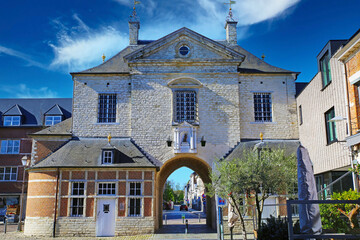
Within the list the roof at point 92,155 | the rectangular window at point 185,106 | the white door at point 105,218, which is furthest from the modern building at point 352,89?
the white door at point 105,218

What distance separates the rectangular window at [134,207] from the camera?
2072 centimetres

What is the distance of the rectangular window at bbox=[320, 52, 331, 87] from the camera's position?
1719 cm

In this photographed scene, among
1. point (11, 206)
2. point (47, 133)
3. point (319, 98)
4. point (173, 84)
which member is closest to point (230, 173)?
point (319, 98)

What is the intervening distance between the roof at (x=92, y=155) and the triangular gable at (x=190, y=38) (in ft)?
17.3

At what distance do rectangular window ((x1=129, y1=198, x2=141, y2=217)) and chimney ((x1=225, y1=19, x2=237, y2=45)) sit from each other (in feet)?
42.5

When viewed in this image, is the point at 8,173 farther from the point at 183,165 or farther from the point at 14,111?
the point at 183,165

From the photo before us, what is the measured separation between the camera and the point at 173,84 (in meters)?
23.5

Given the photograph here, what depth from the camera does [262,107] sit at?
23938mm

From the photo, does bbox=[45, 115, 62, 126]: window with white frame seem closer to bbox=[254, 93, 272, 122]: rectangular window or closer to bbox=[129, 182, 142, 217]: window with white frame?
bbox=[129, 182, 142, 217]: window with white frame

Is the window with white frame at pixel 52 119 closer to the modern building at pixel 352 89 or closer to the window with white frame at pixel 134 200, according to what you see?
the window with white frame at pixel 134 200

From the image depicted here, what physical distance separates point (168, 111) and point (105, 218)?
7196mm

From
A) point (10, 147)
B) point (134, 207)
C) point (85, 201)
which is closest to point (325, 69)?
point (134, 207)

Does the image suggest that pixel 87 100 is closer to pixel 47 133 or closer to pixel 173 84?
pixel 47 133

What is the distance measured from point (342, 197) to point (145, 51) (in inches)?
583
